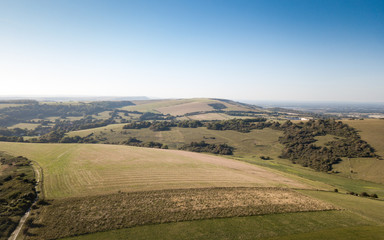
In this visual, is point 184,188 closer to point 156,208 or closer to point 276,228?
point 156,208

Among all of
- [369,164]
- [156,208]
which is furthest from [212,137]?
[156,208]

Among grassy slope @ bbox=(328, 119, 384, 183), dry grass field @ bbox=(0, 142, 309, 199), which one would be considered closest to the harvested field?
dry grass field @ bbox=(0, 142, 309, 199)

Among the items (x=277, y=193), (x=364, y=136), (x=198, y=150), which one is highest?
(x=364, y=136)

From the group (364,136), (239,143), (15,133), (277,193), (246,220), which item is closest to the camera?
(246,220)

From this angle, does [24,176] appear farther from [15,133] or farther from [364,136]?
[364,136]

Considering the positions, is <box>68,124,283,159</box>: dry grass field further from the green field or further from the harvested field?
the harvested field

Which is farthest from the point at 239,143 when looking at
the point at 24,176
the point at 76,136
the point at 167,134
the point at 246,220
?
the point at 76,136

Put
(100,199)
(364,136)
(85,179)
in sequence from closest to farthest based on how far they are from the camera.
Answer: (100,199)
(85,179)
(364,136)
